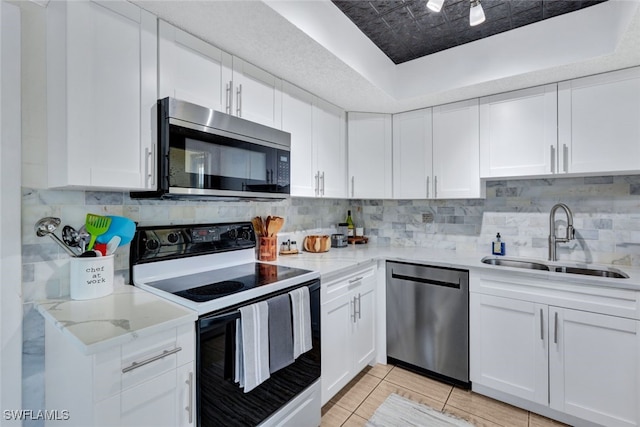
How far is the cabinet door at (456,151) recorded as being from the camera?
247cm

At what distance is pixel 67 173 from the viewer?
1.17 metres

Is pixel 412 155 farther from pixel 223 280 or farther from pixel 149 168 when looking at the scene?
pixel 149 168

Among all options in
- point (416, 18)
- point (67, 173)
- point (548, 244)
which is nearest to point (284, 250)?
point (67, 173)

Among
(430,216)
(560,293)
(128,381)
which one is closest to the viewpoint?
(128,381)

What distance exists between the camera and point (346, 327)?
213cm

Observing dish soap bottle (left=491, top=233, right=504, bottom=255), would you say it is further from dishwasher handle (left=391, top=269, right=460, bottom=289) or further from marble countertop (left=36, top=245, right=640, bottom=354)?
dishwasher handle (left=391, top=269, right=460, bottom=289)

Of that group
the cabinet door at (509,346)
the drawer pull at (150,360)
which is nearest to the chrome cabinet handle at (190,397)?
the drawer pull at (150,360)

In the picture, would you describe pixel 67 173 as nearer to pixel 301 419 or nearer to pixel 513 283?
pixel 301 419

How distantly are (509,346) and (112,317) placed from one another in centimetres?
224

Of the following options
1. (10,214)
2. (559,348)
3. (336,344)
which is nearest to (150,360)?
(10,214)

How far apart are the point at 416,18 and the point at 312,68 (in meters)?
0.70

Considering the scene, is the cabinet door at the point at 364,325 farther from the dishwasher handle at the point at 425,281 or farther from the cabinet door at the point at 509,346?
the cabinet door at the point at 509,346

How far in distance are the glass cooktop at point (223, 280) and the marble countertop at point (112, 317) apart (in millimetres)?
105

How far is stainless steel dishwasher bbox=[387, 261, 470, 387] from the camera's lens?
221cm
